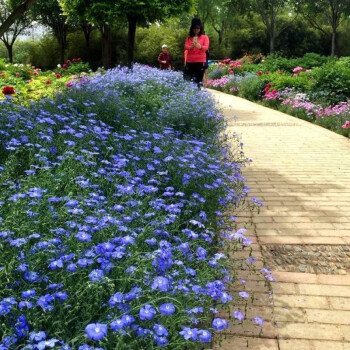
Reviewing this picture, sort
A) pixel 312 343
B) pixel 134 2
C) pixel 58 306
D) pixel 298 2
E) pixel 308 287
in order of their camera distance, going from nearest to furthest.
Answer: pixel 58 306
pixel 312 343
pixel 308 287
pixel 134 2
pixel 298 2

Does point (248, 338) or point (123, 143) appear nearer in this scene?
point (248, 338)

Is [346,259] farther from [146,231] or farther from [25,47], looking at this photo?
[25,47]

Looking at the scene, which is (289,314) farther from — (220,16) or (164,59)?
(220,16)

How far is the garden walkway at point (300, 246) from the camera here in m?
2.63

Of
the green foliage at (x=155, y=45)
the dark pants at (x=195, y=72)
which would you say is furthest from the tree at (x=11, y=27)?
the dark pants at (x=195, y=72)

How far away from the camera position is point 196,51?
9219 mm

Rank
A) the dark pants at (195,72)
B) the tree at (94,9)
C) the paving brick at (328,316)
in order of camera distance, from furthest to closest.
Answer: the tree at (94,9), the dark pants at (195,72), the paving brick at (328,316)

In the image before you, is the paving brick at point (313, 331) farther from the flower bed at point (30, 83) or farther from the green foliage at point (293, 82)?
the green foliage at point (293, 82)

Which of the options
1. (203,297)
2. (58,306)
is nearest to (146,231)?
(203,297)

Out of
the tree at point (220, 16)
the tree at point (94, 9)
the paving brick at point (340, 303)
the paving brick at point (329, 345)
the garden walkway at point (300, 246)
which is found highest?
the tree at point (220, 16)

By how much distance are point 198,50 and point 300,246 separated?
619cm

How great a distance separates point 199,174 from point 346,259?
4.28 ft

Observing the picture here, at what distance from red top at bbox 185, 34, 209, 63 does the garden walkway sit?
2.42 meters

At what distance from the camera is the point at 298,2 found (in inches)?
1304
